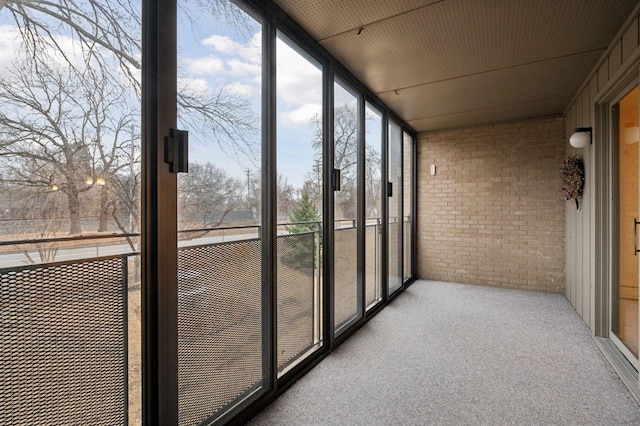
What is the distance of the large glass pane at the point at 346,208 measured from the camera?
2.91m

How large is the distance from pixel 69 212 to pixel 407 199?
15.2 feet

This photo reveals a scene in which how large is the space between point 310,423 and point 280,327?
60 cm

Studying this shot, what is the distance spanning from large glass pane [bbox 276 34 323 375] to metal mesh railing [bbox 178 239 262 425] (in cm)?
28

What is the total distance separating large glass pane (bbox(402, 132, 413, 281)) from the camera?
4.97 m

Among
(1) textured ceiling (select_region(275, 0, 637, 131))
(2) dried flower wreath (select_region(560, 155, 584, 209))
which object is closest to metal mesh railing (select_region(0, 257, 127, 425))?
(1) textured ceiling (select_region(275, 0, 637, 131))

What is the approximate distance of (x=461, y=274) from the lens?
5074 mm

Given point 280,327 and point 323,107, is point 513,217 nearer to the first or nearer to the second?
point 323,107

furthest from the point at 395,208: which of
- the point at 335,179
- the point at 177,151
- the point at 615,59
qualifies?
the point at 177,151

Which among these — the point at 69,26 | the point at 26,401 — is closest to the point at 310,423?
the point at 26,401

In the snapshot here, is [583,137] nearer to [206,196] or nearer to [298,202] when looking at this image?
[298,202]

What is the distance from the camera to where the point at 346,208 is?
307 cm

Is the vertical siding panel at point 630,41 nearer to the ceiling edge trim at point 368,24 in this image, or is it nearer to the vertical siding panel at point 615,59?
the vertical siding panel at point 615,59

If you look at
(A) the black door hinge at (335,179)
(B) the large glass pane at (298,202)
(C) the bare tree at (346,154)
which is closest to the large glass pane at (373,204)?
(C) the bare tree at (346,154)

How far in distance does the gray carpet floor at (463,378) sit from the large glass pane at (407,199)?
5.04 ft
